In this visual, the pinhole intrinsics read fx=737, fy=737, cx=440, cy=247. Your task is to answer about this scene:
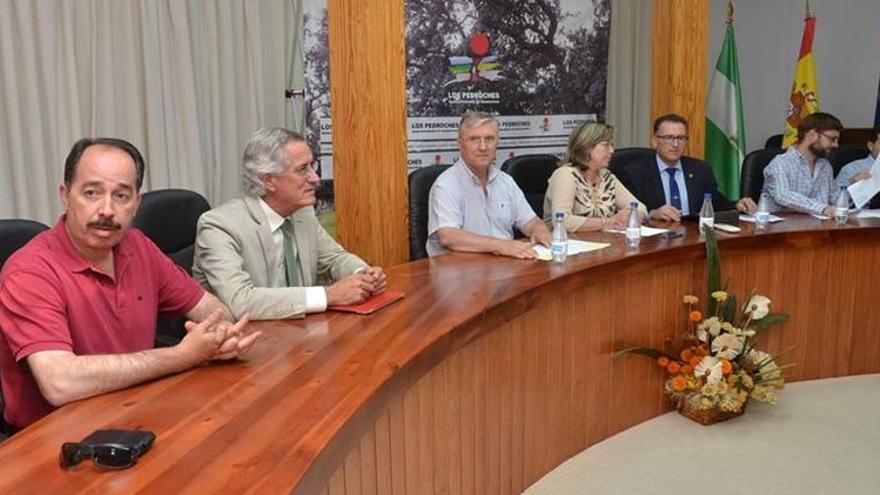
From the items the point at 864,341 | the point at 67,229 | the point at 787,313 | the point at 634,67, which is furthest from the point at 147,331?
the point at 634,67

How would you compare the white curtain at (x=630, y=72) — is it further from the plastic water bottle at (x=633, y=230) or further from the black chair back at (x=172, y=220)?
the black chair back at (x=172, y=220)

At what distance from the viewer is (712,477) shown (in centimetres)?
245

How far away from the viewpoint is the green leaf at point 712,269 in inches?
111

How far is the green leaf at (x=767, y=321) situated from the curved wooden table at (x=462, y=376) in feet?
0.38

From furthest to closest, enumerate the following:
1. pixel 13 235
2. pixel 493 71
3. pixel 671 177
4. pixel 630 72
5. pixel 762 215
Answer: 1. pixel 630 72
2. pixel 493 71
3. pixel 671 177
4. pixel 762 215
5. pixel 13 235

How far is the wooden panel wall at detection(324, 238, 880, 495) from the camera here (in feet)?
5.42

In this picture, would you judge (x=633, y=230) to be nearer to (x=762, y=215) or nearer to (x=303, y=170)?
(x=762, y=215)

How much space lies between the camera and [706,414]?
2.83 meters

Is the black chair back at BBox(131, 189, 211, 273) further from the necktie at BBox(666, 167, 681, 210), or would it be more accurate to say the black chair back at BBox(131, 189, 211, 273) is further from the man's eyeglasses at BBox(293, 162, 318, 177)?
the necktie at BBox(666, 167, 681, 210)

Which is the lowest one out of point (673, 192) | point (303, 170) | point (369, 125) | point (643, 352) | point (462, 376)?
point (643, 352)

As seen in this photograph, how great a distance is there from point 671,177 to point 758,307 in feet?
3.00

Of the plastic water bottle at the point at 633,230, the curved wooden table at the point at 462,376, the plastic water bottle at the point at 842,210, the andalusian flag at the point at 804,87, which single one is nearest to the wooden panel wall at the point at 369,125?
the curved wooden table at the point at 462,376

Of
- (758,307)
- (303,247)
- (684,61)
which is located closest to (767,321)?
(758,307)

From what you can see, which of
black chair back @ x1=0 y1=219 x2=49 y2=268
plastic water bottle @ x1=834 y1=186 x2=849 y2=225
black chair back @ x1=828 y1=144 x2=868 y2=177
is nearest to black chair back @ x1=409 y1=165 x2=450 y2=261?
black chair back @ x1=0 y1=219 x2=49 y2=268
